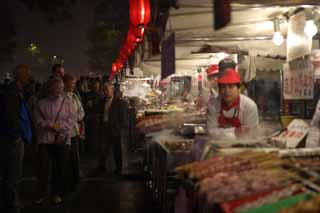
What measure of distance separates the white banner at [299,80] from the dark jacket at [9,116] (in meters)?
4.94

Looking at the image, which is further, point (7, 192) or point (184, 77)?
point (184, 77)

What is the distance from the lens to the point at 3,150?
7.65 metres

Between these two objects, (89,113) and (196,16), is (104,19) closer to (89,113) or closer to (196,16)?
(89,113)

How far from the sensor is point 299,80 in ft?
28.4

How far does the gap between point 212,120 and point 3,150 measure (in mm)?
3429

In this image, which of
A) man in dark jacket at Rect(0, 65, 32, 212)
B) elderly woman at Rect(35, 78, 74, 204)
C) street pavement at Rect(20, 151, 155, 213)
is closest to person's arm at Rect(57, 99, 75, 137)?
elderly woman at Rect(35, 78, 74, 204)

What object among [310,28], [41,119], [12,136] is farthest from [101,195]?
[310,28]

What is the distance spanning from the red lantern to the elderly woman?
2928mm

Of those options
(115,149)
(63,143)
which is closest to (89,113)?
(115,149)

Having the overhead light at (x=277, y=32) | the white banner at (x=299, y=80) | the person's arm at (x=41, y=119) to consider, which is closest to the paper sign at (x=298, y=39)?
the white banner at (x=299, y=80)

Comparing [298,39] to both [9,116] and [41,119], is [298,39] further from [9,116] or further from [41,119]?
[9,116]

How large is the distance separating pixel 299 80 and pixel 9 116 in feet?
16.8

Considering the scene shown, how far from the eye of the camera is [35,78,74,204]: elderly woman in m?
8.74

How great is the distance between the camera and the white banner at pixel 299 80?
8.18 meters
